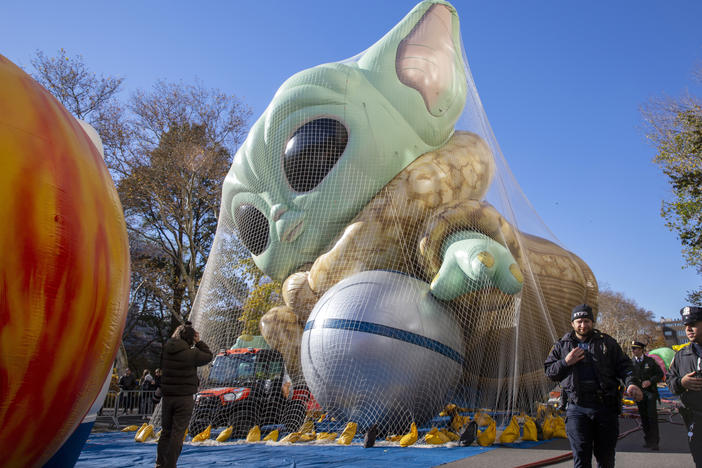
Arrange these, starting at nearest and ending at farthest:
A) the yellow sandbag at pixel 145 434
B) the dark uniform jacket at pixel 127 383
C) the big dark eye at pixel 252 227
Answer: the yellow sandbag at pixel 145 434, the big dark eye at pixel 252 227, the dark uniform jacket at pixel 127 383

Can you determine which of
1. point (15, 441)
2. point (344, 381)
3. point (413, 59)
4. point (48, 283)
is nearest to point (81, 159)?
point (48, 283)

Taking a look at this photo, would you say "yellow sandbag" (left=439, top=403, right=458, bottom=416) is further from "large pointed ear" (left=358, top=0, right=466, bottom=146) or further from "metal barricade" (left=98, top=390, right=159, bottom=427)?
"metal barricade" (left=98, top=390, right=159, bottom=427)

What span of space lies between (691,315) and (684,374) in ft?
1.37

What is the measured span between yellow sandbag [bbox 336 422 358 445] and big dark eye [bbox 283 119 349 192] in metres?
3.71

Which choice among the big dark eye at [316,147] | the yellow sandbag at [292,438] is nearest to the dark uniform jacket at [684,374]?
the yellow sandbag at [292,438]

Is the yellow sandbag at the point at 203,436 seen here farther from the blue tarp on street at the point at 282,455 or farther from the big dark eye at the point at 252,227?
the big dark eye at the point at 252,227

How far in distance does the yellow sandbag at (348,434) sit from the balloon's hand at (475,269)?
6.36 ft

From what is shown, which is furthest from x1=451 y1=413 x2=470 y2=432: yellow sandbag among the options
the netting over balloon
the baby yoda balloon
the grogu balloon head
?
the grogu balloon head

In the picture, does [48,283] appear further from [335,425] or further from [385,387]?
[335,425]

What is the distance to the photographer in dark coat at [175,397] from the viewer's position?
427 cm

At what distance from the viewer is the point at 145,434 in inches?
287

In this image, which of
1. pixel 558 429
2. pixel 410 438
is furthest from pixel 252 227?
Answer: pixel 558 429

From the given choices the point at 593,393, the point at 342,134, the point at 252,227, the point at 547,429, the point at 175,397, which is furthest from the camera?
the point at 252,227

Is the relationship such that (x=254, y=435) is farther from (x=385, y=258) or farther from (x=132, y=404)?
(x=132, y=404)
